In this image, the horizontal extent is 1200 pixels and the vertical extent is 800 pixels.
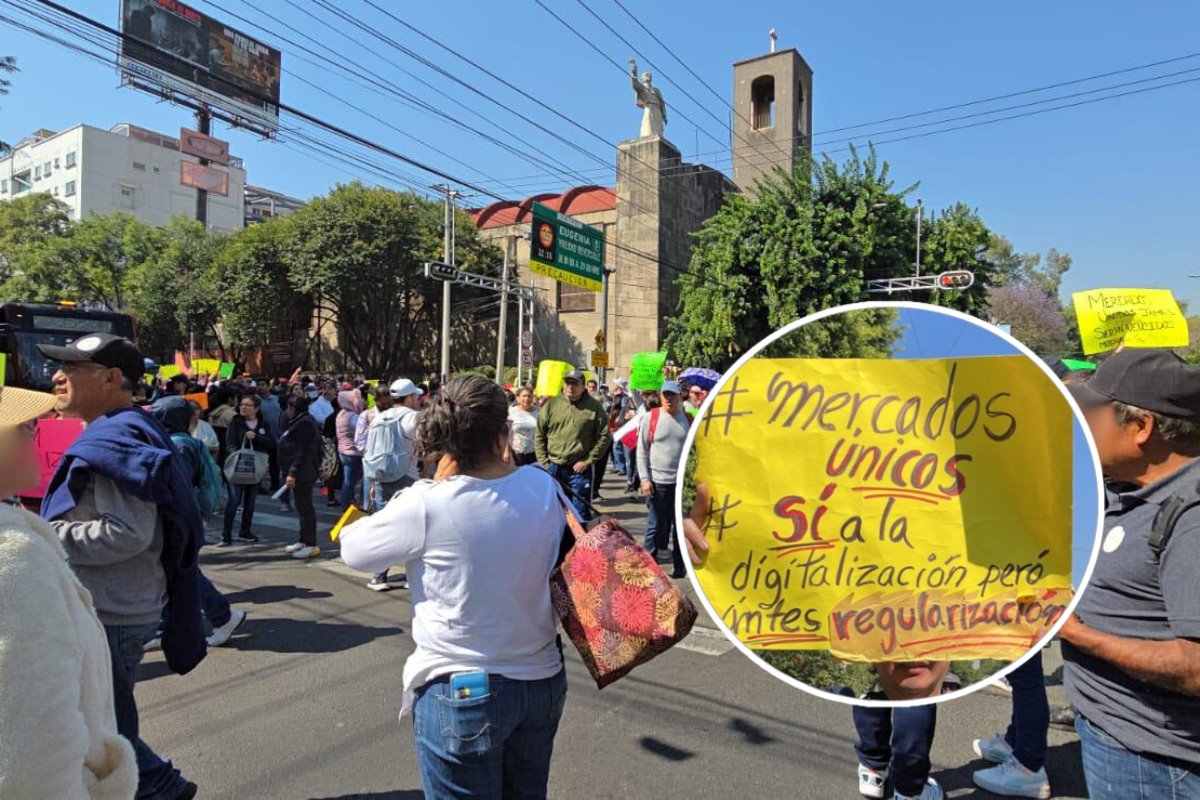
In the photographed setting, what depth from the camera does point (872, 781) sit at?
288 centimetres

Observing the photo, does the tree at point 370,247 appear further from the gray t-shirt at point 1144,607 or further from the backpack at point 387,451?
the gray t-shirt at point 1144,607

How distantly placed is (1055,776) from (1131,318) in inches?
116

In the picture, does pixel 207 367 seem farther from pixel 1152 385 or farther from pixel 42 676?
pixel 1152 385

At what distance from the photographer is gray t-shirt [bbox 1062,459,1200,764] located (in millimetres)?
1516

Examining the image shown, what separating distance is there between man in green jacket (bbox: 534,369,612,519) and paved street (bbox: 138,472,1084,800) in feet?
8.48

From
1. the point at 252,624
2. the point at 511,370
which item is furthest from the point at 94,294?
the point at 252,624

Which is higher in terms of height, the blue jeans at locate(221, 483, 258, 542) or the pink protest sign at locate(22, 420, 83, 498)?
the pink protest sign at locate(22, 420, 83, 498)

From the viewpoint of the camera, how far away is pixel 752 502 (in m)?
1.49

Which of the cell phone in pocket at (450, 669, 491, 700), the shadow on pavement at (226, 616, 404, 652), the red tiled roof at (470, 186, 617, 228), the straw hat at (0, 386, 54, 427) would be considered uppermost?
the red tiled roof at (470, 186, 617, 228)

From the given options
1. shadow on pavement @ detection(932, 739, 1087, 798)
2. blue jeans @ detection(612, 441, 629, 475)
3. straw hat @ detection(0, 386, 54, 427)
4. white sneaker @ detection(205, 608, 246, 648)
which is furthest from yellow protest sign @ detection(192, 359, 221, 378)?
shadow on pavement @ detection(932, 739, 1087, 798)

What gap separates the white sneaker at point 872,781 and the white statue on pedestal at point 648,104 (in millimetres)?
31190

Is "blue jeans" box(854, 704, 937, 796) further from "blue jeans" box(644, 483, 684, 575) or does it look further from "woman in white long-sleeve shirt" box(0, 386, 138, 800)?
"blue jeans" box(644, 483, 684, 575)

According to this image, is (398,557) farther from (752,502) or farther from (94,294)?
(94,294)

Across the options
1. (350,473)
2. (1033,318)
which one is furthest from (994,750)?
(1033,318)
